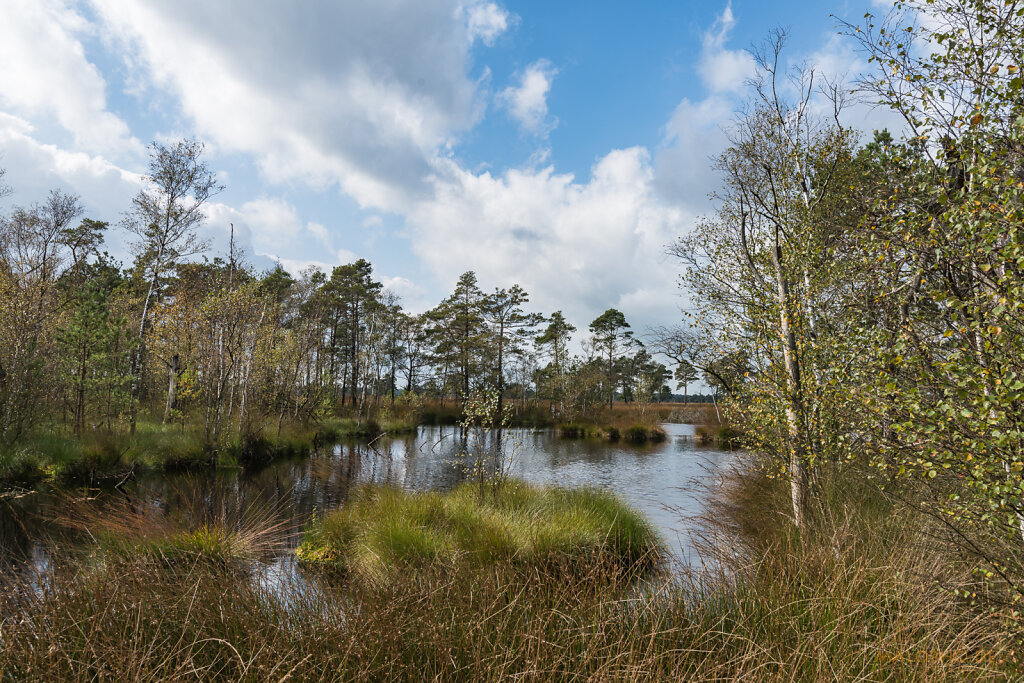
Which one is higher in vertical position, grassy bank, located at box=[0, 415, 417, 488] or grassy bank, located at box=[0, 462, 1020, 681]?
grassy bank, located at box=[0, 462, 1020, 681]

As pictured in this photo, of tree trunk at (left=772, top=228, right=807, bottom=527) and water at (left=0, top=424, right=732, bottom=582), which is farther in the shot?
water at (left=0, top=424, right=732, bottom=582)

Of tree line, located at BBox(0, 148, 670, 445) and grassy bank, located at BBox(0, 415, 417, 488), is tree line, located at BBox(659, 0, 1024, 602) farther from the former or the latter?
grassy bank, located at BBox(0, 415, 417, 488)

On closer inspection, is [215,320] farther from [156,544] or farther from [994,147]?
[994,147]

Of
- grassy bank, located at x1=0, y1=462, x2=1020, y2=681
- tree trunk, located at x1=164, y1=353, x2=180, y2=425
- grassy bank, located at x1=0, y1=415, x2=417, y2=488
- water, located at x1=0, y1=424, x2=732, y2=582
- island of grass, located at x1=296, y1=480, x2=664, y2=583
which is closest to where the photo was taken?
grassy bank, located at x1=0, y1=462, x2=1020, y2=681

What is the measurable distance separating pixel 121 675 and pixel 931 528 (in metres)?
5.89

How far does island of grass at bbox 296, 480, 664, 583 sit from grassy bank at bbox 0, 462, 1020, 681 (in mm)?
2350

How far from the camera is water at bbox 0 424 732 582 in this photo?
26.0 ft

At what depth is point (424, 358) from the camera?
46062 mm

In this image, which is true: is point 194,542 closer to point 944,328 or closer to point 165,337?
point 944,328

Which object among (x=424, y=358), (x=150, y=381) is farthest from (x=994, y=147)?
(x=424, y=358)

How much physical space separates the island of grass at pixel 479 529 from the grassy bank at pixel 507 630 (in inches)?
92.5

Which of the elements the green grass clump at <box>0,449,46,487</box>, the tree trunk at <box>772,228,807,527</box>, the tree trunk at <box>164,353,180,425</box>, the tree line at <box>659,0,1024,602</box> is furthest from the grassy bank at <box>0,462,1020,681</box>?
the tree trunk at <box>164,353,180,425</box>

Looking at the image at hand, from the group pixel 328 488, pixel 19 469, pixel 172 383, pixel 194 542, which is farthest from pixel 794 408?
pixel 172 383

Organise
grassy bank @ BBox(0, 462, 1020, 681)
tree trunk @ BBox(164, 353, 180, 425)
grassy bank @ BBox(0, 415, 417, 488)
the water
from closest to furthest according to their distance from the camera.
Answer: grassy bank @ BBox(0, 462, 1020, 681), the water, grassy bank @ BBox(0, 415, 417, 488), tree trunk @ BBox(164, 353, 180, 425)
